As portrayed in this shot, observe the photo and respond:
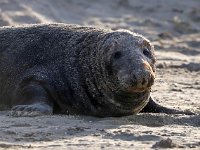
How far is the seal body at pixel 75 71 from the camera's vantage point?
7.69m

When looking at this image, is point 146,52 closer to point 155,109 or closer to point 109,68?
point 109,68

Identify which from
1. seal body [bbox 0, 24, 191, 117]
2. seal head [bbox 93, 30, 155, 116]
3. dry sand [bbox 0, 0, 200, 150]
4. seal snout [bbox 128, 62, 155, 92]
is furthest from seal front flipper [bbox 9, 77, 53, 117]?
seal snout [bbox 128, 62, 155, 92]

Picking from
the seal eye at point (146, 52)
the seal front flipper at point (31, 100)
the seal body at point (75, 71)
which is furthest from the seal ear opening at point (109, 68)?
the seal front flipper at point (31, 100)

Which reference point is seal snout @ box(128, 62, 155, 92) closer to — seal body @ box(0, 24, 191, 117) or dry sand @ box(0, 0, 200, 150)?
seal body @ box(0, 24, 191, 117)

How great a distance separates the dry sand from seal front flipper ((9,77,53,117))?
0.21m

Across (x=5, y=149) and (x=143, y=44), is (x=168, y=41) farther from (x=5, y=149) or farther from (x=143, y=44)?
(x=5, y=149)

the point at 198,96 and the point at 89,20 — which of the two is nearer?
the point at 198,96

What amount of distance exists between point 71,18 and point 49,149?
12.4 meters

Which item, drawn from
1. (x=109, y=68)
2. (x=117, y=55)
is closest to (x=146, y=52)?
(x=117, y=55)

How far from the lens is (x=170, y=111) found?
8500mm

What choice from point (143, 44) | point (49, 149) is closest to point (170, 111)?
point (143, 44)

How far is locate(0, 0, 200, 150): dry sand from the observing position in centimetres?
630

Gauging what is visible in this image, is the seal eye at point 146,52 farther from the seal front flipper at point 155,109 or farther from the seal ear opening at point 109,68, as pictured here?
the seal front flipper at point 155,109

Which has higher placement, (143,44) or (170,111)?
(143,44)
